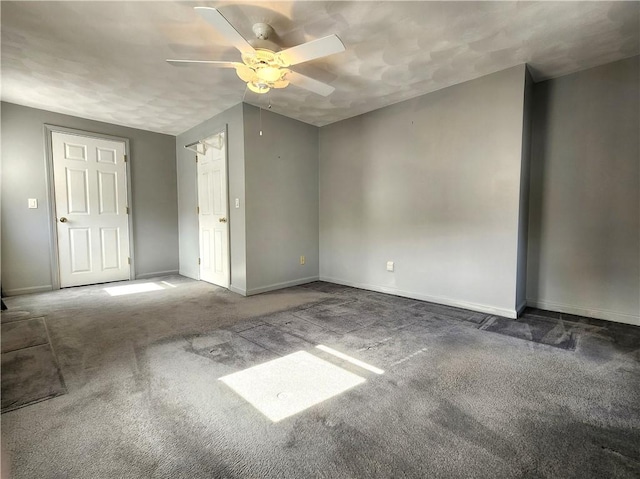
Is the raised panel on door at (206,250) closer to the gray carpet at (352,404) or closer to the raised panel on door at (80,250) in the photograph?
the raised panel on door at (80,250)

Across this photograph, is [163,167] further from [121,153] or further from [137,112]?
[137,112]

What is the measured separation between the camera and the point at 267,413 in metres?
1.53

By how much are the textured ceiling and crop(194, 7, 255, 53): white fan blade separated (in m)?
0.27

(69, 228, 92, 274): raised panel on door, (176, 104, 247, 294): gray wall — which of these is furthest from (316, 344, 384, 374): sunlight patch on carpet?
(69, 228, 92, 274): raised panel on door

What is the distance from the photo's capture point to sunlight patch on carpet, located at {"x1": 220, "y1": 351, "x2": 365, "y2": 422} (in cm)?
160

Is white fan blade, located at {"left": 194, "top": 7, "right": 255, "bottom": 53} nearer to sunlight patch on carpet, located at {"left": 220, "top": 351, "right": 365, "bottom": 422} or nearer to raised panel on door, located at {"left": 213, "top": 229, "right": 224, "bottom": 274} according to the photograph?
sunlight patch on carpet, located at {"left": 220, "top": 351, "right": 365, "bottom": 422}

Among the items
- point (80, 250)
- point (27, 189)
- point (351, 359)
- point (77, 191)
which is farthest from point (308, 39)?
point (80, 250)

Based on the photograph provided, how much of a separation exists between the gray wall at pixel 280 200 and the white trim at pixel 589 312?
118 inches

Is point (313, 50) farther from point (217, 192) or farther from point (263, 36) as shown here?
point (217, 192)

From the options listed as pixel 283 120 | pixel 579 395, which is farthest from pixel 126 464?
pixel 283 120

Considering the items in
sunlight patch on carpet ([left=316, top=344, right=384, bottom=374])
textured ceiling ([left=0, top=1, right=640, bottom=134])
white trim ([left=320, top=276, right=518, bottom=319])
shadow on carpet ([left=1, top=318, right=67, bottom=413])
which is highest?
textured ceiling ([left=0, top=1, right=640, bottom=134])

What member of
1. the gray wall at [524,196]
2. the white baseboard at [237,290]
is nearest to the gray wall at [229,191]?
the white baseboard at [237,290]

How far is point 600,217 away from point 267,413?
3.52 m

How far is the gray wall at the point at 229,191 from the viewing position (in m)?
3.83
